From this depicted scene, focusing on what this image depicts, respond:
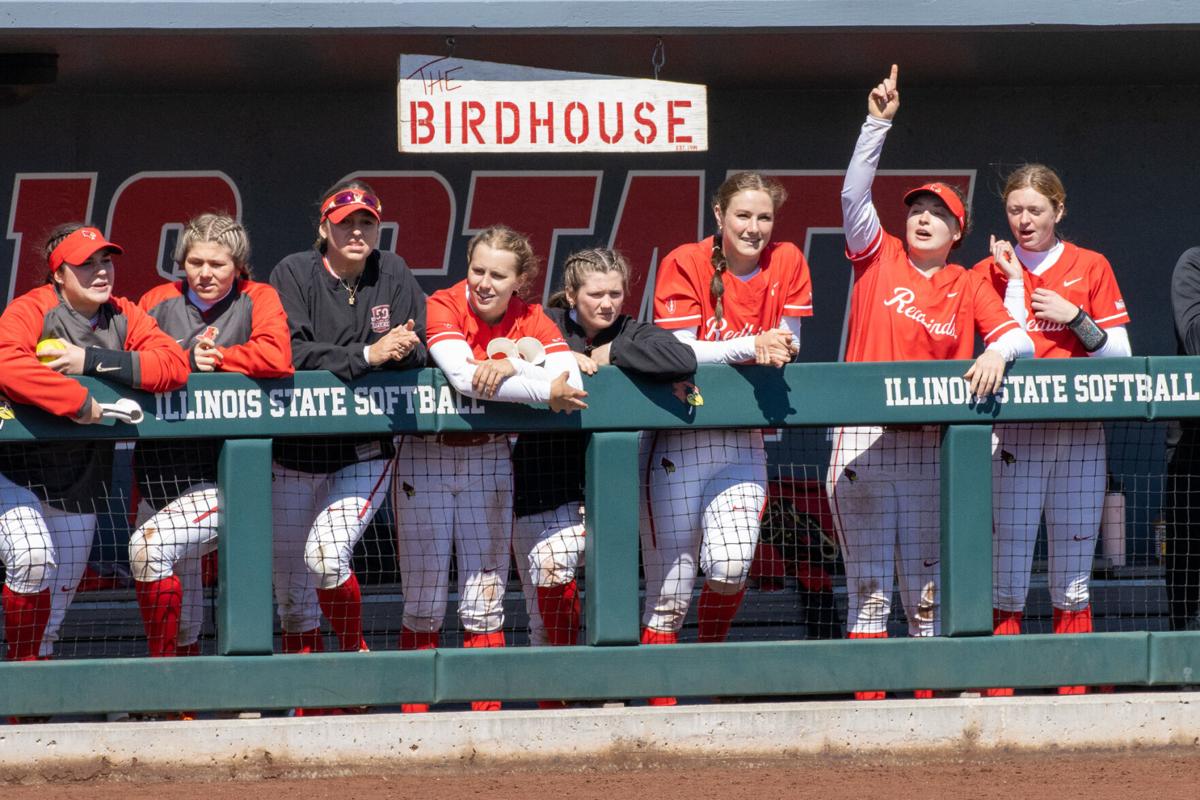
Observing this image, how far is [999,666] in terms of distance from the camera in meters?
4.38

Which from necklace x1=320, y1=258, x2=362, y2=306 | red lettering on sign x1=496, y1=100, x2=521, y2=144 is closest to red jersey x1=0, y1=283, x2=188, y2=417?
necklace x1=320, y1=258, x2=362, y2=306

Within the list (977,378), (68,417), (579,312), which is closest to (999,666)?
(977,378)

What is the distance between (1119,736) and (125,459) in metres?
3.25

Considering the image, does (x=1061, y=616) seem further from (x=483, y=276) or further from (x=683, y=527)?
(x=483, y=276)

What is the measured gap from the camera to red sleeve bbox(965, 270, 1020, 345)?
4.48 metres

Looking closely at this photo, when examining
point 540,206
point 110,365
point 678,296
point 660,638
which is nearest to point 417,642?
point 660,638

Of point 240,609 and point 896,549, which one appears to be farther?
point 896,549

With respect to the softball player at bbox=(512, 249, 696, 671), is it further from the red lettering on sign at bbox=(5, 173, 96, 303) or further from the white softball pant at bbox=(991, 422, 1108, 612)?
the red lettering on sign at bbox=(5, 173, 96, 303)

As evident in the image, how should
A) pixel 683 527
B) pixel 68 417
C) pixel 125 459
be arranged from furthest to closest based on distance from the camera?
pixel 125 459
pixel 683 527
pixel 68 417

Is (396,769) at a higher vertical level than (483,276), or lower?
lower

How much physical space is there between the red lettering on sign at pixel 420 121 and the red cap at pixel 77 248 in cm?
107

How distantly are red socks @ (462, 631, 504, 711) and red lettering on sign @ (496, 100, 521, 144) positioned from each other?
5.44ft

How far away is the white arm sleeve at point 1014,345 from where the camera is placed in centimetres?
436

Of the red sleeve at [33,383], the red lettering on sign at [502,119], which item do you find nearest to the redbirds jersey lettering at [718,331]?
the red lettering on sign at [502,119]
